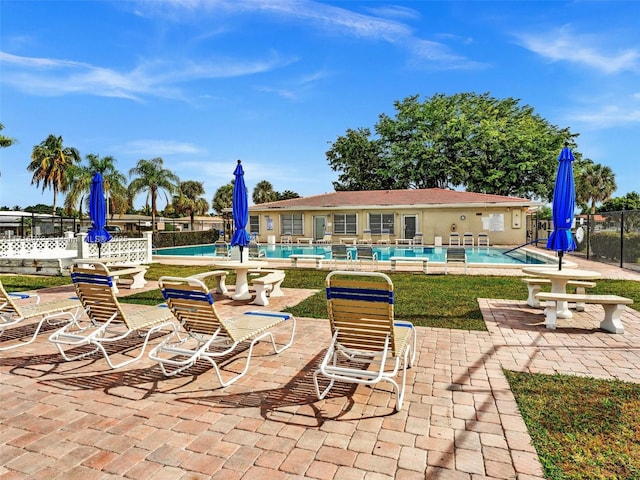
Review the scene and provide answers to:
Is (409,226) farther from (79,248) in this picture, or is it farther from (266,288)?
(266,288)

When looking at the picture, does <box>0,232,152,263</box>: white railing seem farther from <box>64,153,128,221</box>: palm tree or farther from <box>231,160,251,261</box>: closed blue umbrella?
<box>64,153,128,221</box>: palm tree

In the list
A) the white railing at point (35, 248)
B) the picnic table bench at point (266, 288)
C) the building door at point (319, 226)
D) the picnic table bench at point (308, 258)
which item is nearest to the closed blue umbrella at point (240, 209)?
the picnic table bench at point (266, 288)

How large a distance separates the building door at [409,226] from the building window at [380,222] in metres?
0.81

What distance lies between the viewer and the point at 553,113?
36000mm

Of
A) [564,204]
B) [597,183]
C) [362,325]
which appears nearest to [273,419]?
[362,325]

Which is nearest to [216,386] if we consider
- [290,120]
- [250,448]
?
[250,448]

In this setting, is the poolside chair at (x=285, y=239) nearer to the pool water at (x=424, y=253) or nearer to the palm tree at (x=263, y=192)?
the pool water at (x=424, y=253)

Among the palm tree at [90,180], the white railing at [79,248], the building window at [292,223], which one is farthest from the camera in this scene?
the palm tree at [90,180]

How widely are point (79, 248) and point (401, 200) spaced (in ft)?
68.0

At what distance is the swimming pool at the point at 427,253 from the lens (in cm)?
1859

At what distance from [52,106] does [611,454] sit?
29.5 metres

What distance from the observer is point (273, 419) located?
131 inches

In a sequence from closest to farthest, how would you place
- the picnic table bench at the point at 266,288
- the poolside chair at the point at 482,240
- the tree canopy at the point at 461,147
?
1. the picnic table bench at the point at 266,288
2. the poolside chair at the point at 482,240
3. the tree canopy at the point at 461,147

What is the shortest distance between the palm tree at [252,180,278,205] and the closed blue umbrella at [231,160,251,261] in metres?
47.6
